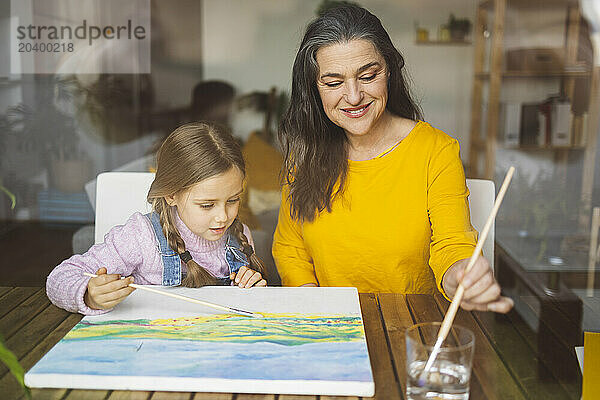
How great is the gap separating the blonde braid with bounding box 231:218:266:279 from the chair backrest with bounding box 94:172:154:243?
242mm

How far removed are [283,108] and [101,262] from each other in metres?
1.89

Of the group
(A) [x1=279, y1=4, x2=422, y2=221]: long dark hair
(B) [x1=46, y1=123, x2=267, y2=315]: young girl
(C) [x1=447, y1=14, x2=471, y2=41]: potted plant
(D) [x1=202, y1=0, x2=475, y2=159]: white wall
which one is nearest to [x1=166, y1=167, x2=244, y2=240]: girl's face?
(B) [x1=46, y1=123, x2=267, y2=315]: young girl

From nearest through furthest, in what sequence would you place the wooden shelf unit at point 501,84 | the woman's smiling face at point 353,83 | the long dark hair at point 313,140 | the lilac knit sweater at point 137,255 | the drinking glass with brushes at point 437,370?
the drinking glass with brushes at point 437,370 → the lilac knit sweater at point 137,255 → the woman's smiling face at point 353,83 → the long dark hair at point 313,140 → the wooden shelf unit at point 501,84

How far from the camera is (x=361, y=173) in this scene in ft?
5.29

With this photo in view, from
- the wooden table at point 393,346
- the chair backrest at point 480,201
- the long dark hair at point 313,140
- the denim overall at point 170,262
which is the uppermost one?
the long dark hair at point 313,140

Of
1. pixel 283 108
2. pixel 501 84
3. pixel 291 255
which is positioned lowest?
pixel 291 255

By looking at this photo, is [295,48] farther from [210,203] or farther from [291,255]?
[210,203]

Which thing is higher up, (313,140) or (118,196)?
(313,140)

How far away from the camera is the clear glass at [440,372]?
0.88 m

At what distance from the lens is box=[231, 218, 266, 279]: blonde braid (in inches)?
59.4

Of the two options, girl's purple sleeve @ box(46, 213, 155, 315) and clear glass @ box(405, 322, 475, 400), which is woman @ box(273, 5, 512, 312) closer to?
girl's purple sleeve @ box(46, 213, 155, 315)

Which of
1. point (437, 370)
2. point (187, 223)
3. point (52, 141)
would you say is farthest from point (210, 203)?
point (52, 141)

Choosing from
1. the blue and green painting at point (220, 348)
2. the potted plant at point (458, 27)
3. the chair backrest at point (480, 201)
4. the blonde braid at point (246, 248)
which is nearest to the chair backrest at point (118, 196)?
the blonde braid at point (246, 248)

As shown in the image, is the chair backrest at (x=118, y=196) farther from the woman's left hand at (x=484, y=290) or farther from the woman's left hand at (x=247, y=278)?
the woman's left hand at (x=484, y=290)
